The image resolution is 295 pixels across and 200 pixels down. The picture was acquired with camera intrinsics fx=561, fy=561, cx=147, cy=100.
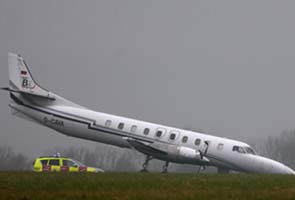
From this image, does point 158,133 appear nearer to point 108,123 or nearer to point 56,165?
point 108,123

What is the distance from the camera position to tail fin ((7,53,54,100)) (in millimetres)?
43656

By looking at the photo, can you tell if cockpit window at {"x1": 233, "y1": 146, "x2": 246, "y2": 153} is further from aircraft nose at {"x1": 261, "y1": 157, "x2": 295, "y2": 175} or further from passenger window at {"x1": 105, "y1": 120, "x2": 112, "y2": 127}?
passenger window at {"x1": 105, "y1": 120, "x2": 112, "y2": 127}

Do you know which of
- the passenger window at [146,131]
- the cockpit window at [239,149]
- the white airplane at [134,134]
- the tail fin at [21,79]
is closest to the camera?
the white airplane at [134,134]

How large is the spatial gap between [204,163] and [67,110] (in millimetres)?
11252

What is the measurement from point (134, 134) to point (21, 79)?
11.0 metres

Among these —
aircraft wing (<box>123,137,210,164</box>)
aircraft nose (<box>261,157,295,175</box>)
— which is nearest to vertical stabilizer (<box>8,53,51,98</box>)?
aircraft wing (<box>123,137,210,164</box>)

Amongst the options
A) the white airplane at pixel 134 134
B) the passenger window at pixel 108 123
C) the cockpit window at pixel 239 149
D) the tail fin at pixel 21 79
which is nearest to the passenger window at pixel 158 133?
the white airplane at pixel 134 134

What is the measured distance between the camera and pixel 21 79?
44.8 m

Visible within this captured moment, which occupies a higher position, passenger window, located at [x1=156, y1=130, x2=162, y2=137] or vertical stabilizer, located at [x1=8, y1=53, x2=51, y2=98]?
vertical stabilizer, located at [x1=8, y1=53, x2=51, y2=98]

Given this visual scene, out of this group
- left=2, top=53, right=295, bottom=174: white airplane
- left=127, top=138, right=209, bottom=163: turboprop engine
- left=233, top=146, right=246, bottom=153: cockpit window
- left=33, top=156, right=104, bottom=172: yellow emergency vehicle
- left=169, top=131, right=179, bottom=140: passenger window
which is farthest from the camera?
left=169, top=131, right=179, bottom=140: passenger window

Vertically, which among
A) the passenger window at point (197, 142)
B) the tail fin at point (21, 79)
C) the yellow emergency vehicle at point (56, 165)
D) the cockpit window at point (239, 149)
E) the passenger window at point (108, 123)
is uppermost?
the tail fin at point (21, 79)

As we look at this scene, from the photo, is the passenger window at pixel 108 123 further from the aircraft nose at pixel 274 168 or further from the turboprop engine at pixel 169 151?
the aircraft nose at pixel 274 168

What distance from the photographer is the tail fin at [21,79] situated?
43.7 meters

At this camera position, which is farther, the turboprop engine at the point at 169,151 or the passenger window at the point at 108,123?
the passenger window at the point at 108,123
